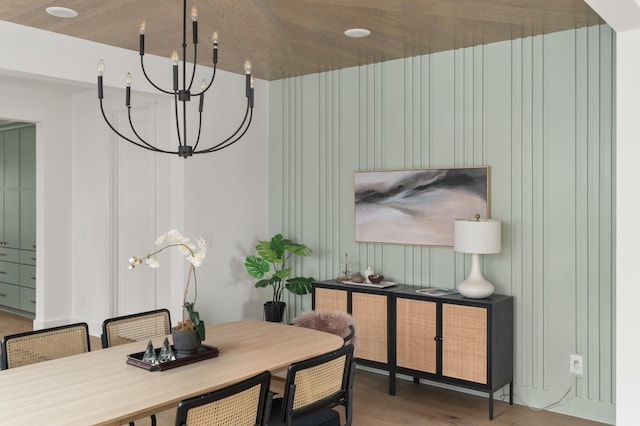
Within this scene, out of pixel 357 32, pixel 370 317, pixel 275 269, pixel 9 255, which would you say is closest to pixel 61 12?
pixel 357 32

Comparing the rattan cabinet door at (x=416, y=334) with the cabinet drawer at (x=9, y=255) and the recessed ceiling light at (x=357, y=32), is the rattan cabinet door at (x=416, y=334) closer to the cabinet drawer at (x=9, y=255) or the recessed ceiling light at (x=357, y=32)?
the recessed ceiling light at (x=357, y=32)

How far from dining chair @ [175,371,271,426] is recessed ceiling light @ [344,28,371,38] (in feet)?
8.12

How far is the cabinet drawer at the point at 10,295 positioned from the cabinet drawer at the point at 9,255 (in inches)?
12.7

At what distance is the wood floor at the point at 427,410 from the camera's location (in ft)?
12.4

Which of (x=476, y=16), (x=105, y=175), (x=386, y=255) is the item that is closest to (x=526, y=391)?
(x=386, y=255)

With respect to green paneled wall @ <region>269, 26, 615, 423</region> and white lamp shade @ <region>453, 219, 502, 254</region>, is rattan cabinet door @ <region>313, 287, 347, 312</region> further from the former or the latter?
white lamp shade @ <region>453, 219, 502, 254</region>

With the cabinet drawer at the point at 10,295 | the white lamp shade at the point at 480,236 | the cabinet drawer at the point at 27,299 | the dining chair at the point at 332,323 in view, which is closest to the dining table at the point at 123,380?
the dining chair at the point at 332,323

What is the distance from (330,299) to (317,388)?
7.09 ft

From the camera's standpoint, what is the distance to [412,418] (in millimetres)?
3842

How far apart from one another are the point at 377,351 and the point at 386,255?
788 millimetres

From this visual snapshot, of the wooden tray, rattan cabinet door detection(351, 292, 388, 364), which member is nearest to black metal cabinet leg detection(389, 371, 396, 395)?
rattan cabinet door detection(351, 292, 388, 364)

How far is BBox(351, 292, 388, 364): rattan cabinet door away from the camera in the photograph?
433cm

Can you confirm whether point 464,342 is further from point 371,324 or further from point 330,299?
point 330,299

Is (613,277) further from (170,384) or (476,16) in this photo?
(170,384)
